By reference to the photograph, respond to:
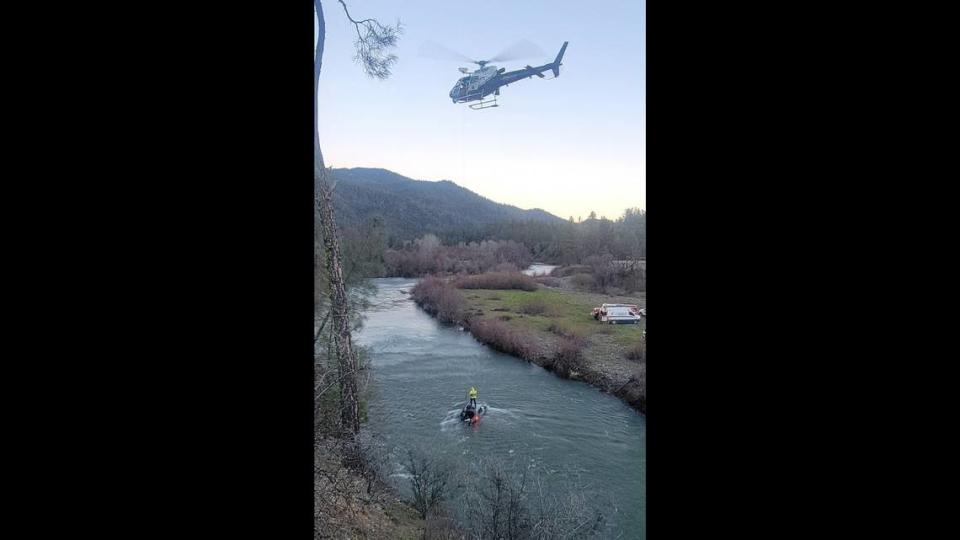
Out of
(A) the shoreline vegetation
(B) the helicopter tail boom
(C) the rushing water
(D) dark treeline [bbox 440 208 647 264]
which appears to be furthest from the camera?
(A) the shoreline vegetation

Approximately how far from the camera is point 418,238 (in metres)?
4.34

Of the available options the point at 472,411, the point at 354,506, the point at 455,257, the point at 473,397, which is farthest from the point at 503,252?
the point at 354,506

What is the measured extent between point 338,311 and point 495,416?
58.3 inches

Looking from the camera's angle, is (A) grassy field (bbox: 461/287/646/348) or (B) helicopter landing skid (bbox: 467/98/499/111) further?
(A) grassy field (bbox: 461/287/646/348)

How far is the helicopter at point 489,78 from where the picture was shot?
11.8ft

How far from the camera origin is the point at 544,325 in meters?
4.35

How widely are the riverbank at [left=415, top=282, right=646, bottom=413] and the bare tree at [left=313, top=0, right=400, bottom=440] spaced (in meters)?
0.71

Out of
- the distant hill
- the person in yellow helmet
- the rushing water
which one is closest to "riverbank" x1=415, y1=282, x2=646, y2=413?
the rushing water

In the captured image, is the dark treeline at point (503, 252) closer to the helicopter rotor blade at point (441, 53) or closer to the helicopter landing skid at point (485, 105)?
the helicopter landing skid at point (485, 105)

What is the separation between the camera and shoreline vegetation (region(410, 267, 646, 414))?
164 inches

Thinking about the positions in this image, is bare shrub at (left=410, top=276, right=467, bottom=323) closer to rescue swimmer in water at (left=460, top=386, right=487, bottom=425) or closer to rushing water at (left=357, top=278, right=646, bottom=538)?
rushing water at (left=357, top=278, right=646, bottom=538)
